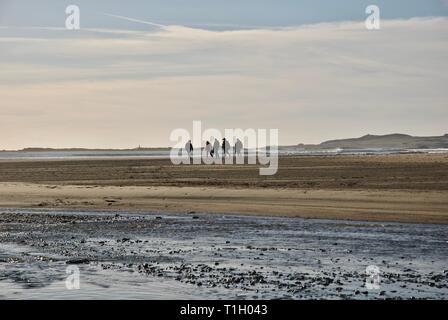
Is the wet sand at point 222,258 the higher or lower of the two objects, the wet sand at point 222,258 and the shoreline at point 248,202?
the lower

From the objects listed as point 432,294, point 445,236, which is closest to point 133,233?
point 445,236

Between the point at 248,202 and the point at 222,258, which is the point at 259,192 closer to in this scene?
the point at 248,202

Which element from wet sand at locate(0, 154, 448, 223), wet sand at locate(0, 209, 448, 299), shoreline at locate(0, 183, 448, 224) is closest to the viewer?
wet sand at locate(0, 209, 448, 299)

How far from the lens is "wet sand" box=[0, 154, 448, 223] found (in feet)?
118

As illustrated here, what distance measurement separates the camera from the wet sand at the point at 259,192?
118 ft

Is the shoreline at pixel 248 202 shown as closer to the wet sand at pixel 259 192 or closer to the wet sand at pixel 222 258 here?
the wet sand at pixel 259 192

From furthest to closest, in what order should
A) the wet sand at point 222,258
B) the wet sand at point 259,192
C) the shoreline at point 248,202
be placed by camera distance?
the wet sand at point 259,192 < the shoreline at point 248,202 < the wet sand at point 222,258

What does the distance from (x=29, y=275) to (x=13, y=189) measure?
3364 centimetres

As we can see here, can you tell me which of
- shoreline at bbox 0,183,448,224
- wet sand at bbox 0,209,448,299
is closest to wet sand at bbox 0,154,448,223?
shoreline at bbox 0,183,448,224

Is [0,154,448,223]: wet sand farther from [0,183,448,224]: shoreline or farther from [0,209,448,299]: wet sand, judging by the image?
[0,209,448,299]: wet sand

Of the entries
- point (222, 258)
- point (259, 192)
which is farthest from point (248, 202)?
point (222, 258)

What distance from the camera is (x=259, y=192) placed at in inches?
1770

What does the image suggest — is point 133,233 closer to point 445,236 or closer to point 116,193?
point 445,236

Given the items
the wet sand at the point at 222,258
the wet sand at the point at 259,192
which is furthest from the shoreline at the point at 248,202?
the wet sand at the point at 222,258
